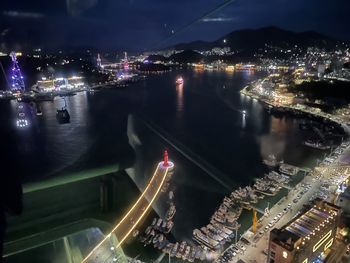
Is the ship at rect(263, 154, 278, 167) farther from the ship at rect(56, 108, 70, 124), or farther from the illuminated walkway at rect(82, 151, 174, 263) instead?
the ship at rect(56, 108, 70, 124)

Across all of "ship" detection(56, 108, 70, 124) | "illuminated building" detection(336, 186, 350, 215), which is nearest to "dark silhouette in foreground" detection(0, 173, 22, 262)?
"illuminated building" detection(336, 186, 350, 215)

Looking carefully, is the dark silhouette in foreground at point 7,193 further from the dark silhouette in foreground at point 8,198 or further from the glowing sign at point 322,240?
the glowing sign at point 322,240

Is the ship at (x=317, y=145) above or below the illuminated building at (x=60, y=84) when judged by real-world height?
below

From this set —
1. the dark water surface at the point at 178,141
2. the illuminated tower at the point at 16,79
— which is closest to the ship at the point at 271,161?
the dark water surface at the point at 178,141

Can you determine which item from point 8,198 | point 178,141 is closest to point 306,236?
point 8,198

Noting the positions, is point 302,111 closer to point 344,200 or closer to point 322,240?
point 344,200

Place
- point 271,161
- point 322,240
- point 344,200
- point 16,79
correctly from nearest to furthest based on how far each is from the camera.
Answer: point 322,240 → point 344,200 → point 271,161 → point 16,79
